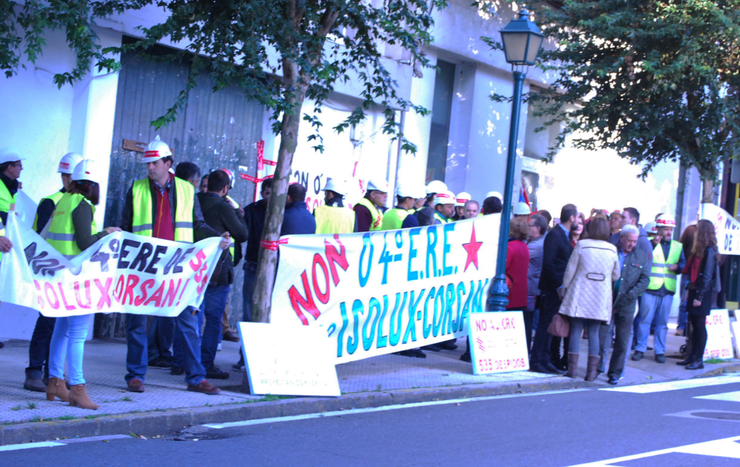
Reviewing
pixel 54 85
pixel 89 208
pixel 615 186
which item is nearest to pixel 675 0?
pixel 615 186

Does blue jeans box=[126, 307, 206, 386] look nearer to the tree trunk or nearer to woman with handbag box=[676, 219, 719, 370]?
the tree trunk

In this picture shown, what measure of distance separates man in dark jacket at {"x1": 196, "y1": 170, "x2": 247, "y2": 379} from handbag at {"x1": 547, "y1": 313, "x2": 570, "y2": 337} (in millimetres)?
3784

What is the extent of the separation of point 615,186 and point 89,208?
602 inches

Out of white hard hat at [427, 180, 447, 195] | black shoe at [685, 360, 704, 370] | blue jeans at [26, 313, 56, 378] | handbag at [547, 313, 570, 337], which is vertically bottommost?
black shoe at [685, 360, 704, 370]

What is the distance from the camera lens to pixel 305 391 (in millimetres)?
7664

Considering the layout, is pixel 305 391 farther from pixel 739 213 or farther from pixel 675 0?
pixel 739 213

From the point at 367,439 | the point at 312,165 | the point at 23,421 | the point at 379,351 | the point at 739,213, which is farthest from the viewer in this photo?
the point at 739,213

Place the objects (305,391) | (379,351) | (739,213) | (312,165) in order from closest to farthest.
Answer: (305,391) → (379,351) → (312,165) → (739,213)

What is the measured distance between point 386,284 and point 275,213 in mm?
1752

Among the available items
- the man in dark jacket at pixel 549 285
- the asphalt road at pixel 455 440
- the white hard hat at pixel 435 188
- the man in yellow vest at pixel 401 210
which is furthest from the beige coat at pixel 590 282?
the white hard hat at pixel 435 188

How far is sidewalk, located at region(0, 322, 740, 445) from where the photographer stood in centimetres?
624

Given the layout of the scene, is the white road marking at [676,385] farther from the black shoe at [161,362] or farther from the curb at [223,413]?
the black shoe at [161,362]

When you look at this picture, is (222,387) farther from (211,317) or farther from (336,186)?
(336,186)

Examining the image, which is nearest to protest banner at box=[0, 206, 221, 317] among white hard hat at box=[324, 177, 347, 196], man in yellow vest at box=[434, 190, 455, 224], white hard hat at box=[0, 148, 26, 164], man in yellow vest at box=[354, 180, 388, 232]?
white hard hat at box=[0, 148, 26, 164]
